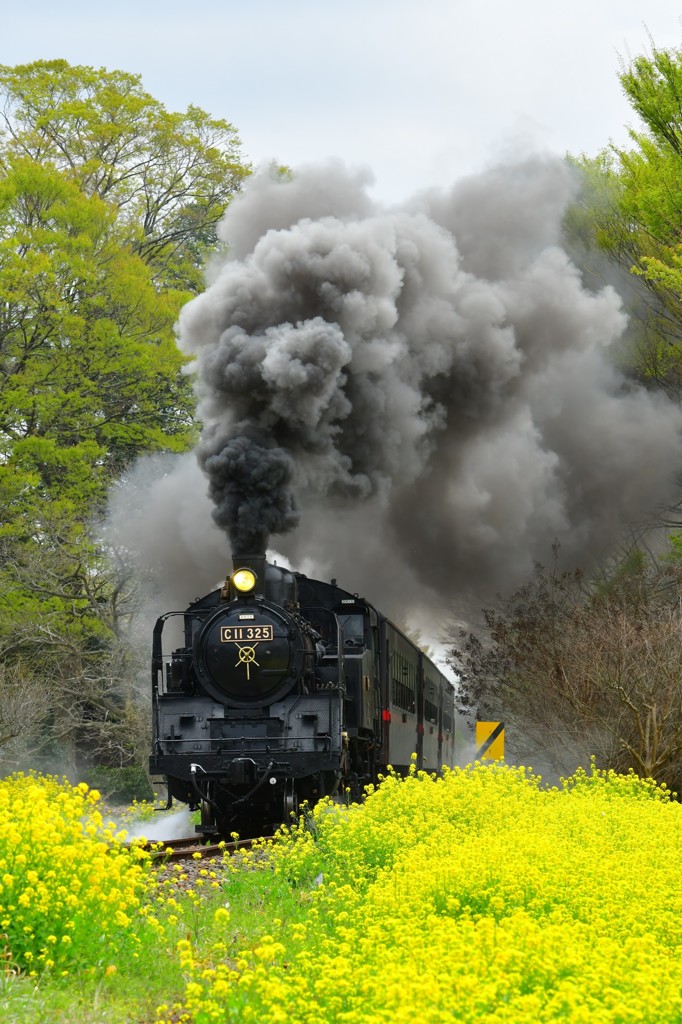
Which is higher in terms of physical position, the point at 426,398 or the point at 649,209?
the point at 649,209

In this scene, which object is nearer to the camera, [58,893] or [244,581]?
[58,893]

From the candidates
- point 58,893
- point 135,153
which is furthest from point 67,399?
point 58,893

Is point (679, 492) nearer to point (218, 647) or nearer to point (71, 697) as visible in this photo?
point (218, 647)

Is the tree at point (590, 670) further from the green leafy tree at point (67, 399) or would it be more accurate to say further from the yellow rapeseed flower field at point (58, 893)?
the yellow rapeseed flower field at point (58, 893)

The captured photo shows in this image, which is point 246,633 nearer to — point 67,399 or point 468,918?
point 468,918

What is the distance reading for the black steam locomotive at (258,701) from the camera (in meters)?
11.8

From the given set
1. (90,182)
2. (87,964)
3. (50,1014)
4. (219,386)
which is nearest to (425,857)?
(87,964)

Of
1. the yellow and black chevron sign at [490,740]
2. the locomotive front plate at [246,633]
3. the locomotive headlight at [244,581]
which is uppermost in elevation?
the locomotive headlight at [244,581]

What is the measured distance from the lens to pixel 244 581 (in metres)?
12.1

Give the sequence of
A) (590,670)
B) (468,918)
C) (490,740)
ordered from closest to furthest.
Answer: (468,918) < (490,740) < (590,670)

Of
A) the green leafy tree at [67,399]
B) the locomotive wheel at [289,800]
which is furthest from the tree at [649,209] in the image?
the green leafy tree at [67,399]

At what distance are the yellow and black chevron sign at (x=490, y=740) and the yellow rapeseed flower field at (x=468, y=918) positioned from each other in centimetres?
206

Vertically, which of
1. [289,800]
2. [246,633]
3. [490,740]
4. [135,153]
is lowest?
[289,800]

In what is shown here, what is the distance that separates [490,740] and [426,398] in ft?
16.3
